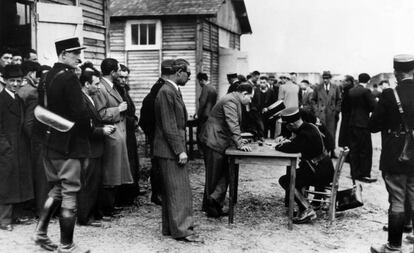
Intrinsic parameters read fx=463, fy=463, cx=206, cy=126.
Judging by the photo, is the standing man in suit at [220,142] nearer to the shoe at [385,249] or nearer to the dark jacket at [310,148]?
the dark jacket at [310,148]

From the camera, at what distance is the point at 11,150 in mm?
5676

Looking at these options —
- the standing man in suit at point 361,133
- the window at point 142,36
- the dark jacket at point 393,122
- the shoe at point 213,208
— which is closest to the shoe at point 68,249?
the shoe at point 213,208

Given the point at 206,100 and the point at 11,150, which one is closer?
the point at 11,150

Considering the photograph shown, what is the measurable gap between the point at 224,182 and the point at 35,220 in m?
2.58

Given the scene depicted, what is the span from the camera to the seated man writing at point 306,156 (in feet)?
19.8

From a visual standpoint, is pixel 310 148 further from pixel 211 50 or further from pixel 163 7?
pixel 211 50

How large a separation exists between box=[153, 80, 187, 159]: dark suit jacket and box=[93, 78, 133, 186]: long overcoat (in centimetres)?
99

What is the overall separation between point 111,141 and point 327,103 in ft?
24.6

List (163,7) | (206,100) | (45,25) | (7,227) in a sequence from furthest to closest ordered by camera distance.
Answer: (163,7)
(206,100)
(45,25)
(7,227)

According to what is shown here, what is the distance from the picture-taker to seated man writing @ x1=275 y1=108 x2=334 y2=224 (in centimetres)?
603

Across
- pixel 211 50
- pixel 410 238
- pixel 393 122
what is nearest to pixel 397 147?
pixel 393 122

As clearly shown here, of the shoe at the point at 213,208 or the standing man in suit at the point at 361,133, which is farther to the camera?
the standing man in suit at the point at 361,133

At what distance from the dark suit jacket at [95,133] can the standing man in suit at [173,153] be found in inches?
34.0

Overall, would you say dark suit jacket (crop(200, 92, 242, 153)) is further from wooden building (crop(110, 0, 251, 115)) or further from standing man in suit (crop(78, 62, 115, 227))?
wooden building (crop(110, 0, 251, 115))
